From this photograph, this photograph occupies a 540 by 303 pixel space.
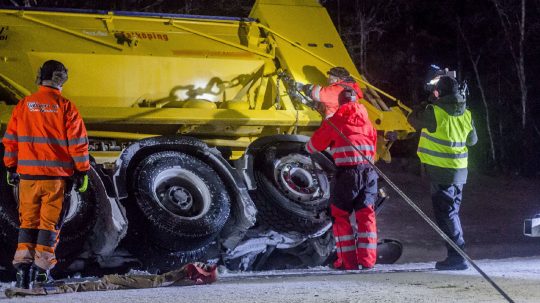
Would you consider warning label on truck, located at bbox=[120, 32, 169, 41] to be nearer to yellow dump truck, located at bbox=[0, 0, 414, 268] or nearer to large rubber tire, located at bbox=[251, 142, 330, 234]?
yellow dump truck, located at bbox=[0, 0, 414, 268]

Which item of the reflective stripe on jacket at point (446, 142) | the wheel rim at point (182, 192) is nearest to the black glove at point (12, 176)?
the wheel rim at point (182, 192)

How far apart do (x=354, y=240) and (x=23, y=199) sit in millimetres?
2619

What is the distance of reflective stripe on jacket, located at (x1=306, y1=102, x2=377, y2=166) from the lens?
19.4 ft

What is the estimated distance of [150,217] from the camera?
233 inches

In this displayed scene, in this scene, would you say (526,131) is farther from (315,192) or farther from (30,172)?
(30,172)

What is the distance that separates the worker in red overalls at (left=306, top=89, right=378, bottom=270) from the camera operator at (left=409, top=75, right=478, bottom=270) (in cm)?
54

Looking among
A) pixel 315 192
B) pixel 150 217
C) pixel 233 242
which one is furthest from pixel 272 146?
pixel 150 217

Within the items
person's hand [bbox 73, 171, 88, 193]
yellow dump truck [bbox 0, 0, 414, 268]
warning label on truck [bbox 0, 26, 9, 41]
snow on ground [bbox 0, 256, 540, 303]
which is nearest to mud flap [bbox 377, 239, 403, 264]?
yellow dump truck [bbox 0, 0, 414, 268]

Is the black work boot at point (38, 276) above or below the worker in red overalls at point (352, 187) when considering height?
below

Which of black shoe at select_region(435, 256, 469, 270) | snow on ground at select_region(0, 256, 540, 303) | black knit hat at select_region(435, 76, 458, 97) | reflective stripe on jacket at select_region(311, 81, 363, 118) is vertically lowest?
black shoe at select_region(435, 256, 469, 270)

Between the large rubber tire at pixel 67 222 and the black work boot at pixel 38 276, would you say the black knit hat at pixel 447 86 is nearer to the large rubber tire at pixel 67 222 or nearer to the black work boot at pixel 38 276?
the large rubber tire at pixel 67 222

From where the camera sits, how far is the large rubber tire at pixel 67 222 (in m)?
5.41

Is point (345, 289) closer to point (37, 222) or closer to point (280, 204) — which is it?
point (280, 204)

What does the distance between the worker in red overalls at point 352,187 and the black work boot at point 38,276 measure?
2.31m
